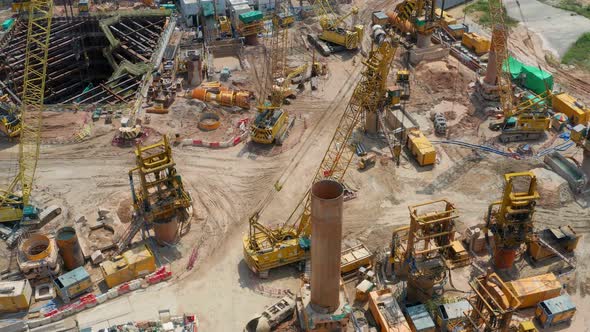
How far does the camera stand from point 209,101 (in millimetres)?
68312

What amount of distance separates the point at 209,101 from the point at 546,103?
36071 millimetres

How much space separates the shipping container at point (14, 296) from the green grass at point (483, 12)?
7109 cm

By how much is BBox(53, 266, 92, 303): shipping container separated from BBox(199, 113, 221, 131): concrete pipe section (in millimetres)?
23023

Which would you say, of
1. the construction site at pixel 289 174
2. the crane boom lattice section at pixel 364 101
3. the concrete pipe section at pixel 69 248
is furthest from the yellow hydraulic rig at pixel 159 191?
the crane boom lattice section at pixel 364 101

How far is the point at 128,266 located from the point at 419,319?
2158 centimetres

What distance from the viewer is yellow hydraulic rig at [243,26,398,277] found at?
153ft

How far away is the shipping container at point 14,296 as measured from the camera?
4350cm

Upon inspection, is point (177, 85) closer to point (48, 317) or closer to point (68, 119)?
point (68, 119)

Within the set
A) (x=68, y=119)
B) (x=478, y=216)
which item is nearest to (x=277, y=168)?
(x=478, y=216)

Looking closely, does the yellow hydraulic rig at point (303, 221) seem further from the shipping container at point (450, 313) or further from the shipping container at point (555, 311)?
the shipping container at point (555, 311)

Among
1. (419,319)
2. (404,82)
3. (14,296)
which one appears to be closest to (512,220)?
(419,319)

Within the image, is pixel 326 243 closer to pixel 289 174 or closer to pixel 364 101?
pixel 289 174

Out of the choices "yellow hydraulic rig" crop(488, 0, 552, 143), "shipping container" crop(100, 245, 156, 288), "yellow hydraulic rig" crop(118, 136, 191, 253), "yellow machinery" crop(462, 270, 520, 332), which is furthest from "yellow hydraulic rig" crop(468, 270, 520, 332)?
"yellow hydraulic rig" crop(488, 0, 552, 143)

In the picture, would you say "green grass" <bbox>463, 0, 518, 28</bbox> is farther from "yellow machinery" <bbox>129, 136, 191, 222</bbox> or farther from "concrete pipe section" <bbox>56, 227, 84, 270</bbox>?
"concrete pipe section" <bbox>56, 227, 84, 270</bbox>
